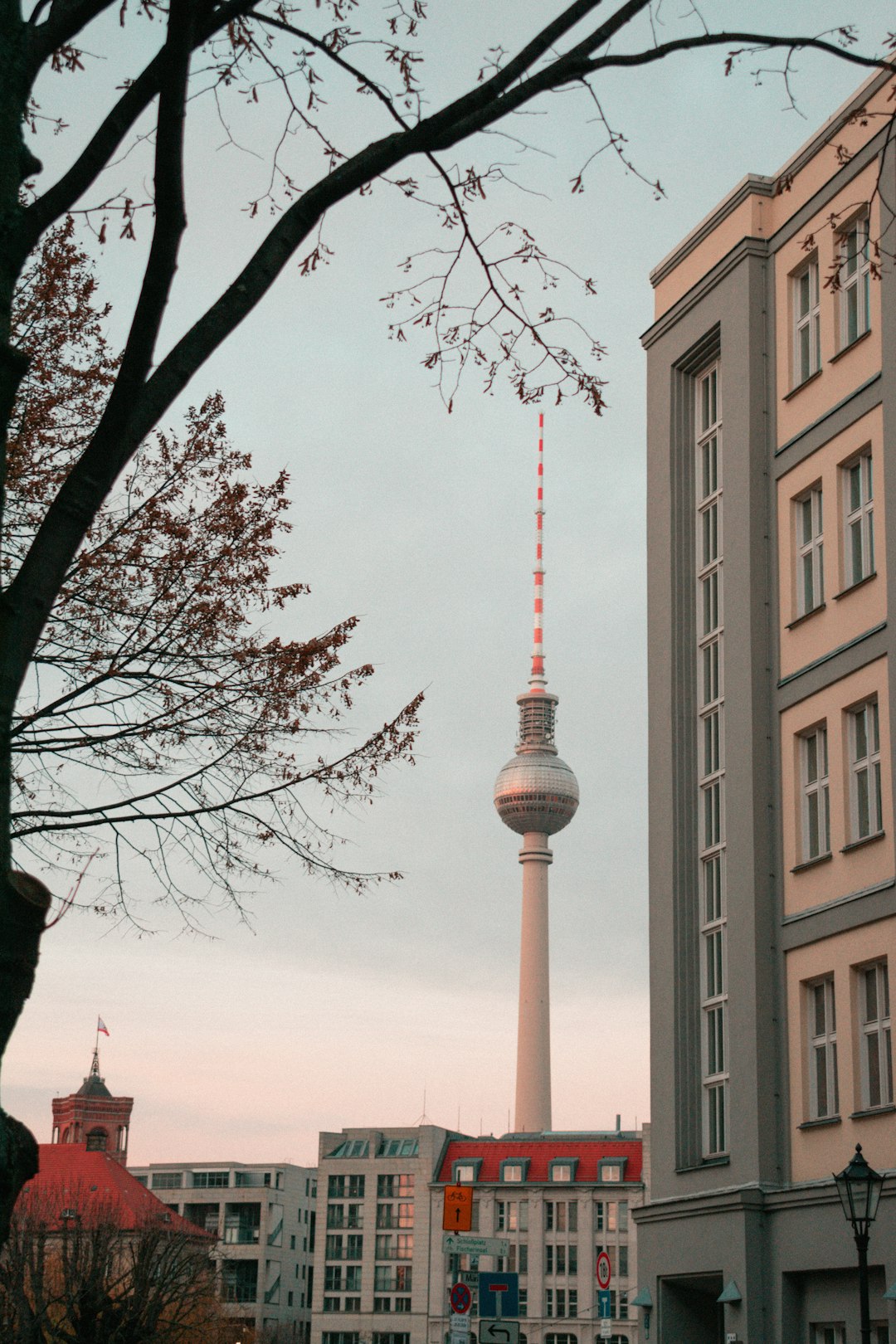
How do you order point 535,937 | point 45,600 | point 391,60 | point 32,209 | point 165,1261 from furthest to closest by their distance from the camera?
1. point 535,937
2. point 165,1261
3. point 391,60
4. point 32,209
5. point 45,600

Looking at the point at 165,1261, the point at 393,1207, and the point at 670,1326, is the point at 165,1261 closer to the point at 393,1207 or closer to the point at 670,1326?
the point at 670,1326

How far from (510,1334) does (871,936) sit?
7.00 meters

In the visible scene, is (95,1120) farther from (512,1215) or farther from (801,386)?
(801,386)

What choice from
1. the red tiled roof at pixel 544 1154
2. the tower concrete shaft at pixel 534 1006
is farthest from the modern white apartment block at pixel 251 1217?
the tower concrete shaft at pixel 534 1006

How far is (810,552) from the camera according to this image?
26.2 metres

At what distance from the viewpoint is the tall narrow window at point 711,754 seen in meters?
27.5

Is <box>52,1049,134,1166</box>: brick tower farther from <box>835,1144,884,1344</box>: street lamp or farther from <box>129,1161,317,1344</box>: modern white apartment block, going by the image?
<box>835,1144,884,1344</box>: street lamp

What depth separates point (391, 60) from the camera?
746 centimetres

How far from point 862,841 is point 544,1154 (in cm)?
9690

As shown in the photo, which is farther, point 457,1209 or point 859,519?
point 859,519

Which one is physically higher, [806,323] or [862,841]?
[806,323]

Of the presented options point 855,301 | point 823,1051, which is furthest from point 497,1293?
point 855,301

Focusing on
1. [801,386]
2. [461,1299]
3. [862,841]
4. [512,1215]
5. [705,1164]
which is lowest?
[461,1299]

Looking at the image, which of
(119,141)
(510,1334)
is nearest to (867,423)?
(510,1334)
